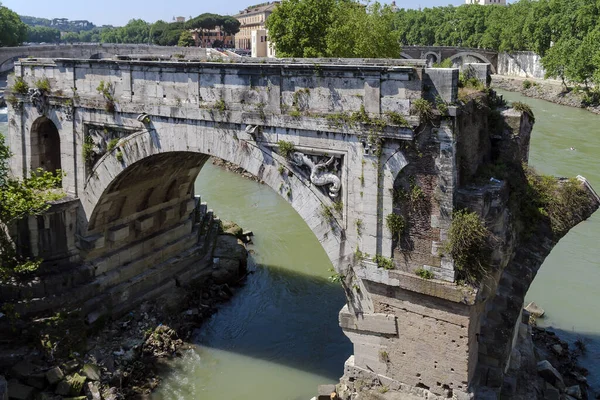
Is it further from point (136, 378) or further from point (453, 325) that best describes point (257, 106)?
point (136, 378)

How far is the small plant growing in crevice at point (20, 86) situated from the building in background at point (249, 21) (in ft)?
259

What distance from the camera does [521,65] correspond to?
68.7 meters

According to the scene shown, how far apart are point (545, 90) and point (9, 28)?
171ft

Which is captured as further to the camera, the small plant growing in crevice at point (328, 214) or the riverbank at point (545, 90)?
the riverbank at point (545, 90)

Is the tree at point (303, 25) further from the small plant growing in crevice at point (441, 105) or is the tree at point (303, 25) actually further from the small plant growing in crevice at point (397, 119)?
the small plant growing in crevice at point (441, 105)

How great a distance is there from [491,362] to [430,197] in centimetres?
311

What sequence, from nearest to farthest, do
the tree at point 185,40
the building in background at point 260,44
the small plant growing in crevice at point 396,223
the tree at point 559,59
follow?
1. the small plant growing in crevice at point 396,223
2. the tree at point 559,59
3. the building in background at point 260,44
4. the tree at point 185,40

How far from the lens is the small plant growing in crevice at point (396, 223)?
975cm

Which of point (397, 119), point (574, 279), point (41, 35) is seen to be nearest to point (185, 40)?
point (574, 279)

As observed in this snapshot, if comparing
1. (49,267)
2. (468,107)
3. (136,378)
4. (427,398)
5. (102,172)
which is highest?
(468,107)

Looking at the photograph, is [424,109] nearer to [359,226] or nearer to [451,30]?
[359,226]

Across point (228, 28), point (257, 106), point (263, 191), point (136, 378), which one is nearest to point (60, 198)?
point (136, 378)

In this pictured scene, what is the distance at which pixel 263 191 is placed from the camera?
26.0m

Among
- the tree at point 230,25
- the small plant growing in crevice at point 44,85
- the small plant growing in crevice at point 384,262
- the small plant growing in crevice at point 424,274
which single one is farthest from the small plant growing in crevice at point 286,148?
the tree at point 230,25
